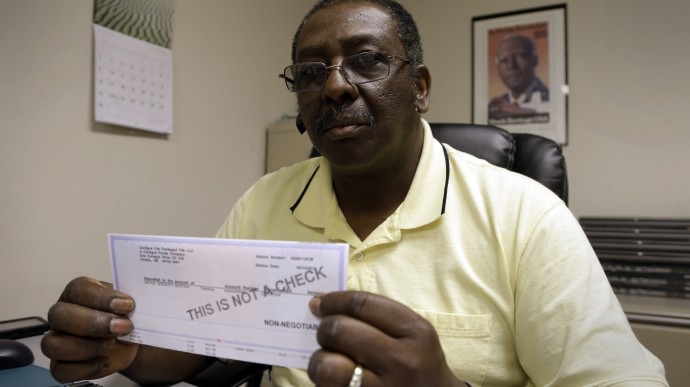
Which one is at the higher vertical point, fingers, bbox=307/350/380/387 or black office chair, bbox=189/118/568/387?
black office chair, bbox=189/118/568/387

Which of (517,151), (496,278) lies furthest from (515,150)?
(496,278)

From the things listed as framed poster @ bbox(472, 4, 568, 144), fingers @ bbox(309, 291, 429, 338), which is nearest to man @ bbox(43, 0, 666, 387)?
fingers @ bbox(309, 291, 429, 338)

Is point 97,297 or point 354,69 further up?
point 354,69

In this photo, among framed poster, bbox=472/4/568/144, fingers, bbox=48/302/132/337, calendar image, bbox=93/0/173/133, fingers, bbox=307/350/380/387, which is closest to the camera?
fingers, bbox=307/350/380/387

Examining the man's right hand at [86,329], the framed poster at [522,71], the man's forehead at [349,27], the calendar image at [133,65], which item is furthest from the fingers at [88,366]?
the framed poster at [522,71]

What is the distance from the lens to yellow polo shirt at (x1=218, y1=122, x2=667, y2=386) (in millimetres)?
600

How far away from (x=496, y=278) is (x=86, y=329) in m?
0.58

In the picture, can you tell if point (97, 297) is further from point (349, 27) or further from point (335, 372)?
point (349, 27)

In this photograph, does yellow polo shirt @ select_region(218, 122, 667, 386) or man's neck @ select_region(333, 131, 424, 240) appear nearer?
yellow polo shirt @ select_region(218, 122, 667, 386)

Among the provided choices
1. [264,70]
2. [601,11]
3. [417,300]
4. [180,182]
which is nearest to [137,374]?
[417,300]

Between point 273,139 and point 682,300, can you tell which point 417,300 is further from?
point 273,139

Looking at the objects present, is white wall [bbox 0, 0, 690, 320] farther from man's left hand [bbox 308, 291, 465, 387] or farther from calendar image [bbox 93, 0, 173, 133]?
man's left hand [bbox 308, 291, 465, 387]

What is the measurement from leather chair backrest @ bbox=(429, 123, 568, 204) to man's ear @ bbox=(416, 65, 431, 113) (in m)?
0.22

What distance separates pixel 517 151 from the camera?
1.05 metres
